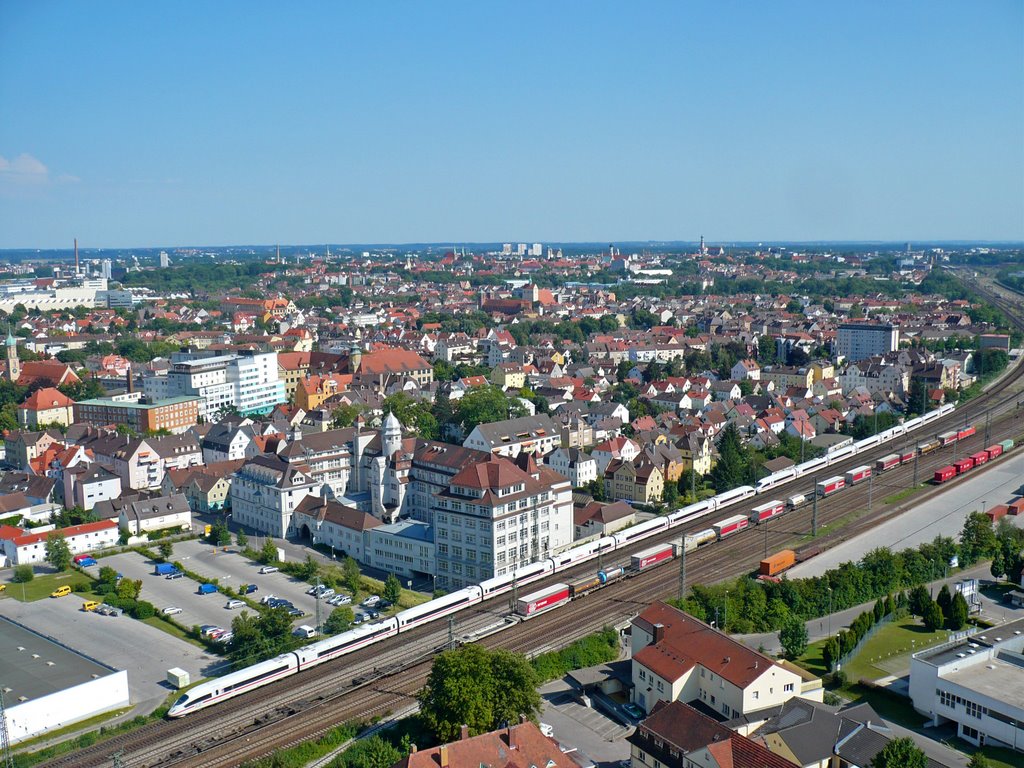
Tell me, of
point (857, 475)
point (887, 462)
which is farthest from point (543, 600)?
point (887, 462)

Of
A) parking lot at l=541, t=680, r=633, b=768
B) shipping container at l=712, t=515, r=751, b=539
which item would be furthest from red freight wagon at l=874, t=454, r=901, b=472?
parking lot at l=541, t=680, r=633, b=768

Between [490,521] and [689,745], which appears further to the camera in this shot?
[490,521]

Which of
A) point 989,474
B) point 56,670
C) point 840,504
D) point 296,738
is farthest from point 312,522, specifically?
point 989,474

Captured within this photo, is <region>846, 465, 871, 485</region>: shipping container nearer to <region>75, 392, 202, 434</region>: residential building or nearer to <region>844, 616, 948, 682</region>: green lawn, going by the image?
<region>844, 616, 948, 682</region>: green lawn

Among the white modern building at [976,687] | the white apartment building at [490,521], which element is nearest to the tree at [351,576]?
the white apartment building at [490,521]

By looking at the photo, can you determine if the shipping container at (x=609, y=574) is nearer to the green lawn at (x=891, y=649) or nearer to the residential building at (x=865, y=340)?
the green lawn at (x=891, y=649)

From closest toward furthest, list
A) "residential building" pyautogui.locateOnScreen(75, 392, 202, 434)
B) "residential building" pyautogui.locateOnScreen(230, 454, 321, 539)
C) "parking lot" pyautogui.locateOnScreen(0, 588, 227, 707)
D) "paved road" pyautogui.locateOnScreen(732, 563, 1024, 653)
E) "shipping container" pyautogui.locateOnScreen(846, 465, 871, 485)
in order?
"parking lot" pyautogui.locateOnScreen(0, 588, 227, 707)
"paved road" pyautogui.locateOnScreen(732, 563, 1024, 653)
"residential building" pyautogui.locateOnScreen(230, 454, 321, 539)
"shipping container" pyautogui.locateOnScreen(846, 465, 871, 485)
"residential building" pyautogui.locateOnScreen(75, 392, 202, 434)

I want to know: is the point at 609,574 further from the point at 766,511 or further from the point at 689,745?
the point at 689,745
